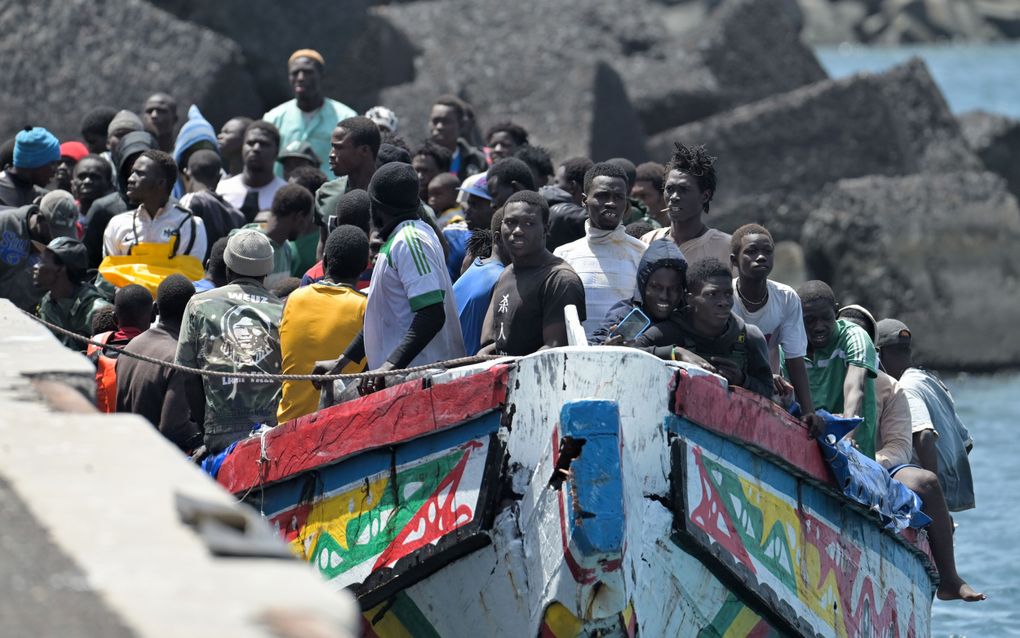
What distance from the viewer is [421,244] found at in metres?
7.15

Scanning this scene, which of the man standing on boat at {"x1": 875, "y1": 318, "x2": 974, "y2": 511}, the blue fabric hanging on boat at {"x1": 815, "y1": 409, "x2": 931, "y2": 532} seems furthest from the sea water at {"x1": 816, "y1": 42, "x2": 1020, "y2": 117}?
the blue fabric hanging on boat at {"x1": 815, "y1": 409, "x2": 931, "y2": 532}

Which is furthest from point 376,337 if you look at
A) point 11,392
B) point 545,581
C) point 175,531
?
point 175,531

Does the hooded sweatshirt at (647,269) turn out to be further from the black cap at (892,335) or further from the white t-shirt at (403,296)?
the black cap at (892,335)

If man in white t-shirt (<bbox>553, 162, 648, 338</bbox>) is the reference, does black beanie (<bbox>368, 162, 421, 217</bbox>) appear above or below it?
above

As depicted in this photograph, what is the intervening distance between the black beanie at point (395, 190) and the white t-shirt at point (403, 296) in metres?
0.11

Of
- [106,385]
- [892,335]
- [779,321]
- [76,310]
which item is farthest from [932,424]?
[76,310]

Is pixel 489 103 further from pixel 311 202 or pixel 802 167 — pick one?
pixel 311 202

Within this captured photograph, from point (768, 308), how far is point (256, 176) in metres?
3.82

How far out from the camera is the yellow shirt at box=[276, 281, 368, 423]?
741cm

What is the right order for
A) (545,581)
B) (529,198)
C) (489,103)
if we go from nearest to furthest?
(545,581), (529,198), (489,103)

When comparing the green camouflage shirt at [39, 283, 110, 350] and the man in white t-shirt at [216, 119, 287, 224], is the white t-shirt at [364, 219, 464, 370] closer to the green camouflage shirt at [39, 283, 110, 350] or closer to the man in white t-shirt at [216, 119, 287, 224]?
the green camouflage shirt at [39, 283, 110, 350]

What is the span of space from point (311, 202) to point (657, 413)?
366 cm

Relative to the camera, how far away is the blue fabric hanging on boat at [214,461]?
24.8 feet

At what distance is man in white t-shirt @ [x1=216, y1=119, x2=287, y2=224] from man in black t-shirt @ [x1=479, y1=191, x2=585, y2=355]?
141 inches
